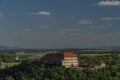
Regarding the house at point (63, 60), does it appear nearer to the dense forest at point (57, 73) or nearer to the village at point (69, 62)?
the village at point (69, 62)

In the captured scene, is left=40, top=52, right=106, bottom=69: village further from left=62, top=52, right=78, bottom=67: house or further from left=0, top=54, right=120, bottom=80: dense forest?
left=0, top=54, right=120, bottom=80: dense forest

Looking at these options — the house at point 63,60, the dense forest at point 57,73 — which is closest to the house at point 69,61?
the house at point 63,60

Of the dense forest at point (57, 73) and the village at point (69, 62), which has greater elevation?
the village at point (69, 62)

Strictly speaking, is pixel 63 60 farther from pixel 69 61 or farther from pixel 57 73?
pixel 57 73

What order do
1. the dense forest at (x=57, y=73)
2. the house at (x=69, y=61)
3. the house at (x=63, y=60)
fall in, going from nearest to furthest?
1. the dense forest at (x=57, y=73)
2. the house at (x=69, y=61)
3. the house at (x=63, y=60)

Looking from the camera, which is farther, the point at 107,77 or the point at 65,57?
the point at 65,57

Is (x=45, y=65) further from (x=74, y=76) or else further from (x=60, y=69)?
(x=74, y=76)

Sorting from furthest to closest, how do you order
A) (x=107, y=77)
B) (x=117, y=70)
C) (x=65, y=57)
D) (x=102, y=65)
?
(x=65, y=57)
(x=102, y=65)
(x=117, y=70)
(x=107, y=77)

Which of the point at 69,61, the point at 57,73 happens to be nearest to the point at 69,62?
the point at 69,61

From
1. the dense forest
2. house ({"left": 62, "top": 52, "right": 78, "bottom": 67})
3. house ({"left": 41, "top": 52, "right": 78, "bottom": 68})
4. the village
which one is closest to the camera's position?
the dense forest

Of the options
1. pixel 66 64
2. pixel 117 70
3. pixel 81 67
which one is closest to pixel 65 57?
pixel 66 64

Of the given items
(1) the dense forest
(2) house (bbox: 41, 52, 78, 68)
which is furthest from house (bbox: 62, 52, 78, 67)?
(1) the dense forest
